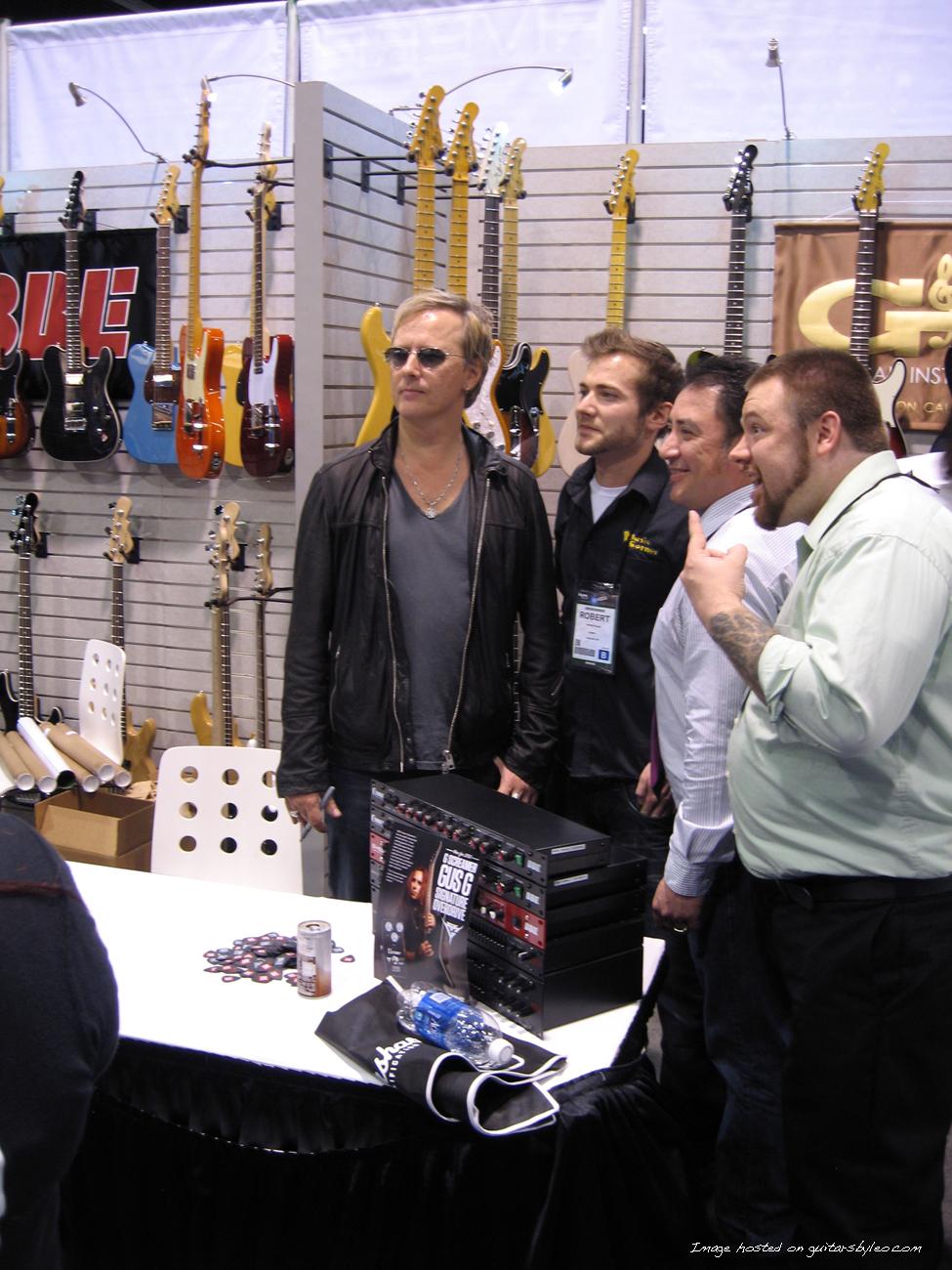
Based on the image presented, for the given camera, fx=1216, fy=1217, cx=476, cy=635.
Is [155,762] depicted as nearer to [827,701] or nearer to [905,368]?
[905,368]

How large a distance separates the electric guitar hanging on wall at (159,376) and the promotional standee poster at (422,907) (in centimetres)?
283

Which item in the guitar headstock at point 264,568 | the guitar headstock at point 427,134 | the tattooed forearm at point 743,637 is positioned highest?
the guitar headstock at point 427,134

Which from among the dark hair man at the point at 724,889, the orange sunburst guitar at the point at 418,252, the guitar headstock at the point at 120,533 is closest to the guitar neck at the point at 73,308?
the guitar headstock at the point at 120,533

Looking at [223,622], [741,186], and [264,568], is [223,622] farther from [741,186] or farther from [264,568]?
[741,186]

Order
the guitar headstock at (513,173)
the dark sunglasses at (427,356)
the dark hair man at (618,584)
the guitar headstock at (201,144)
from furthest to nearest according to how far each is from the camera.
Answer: the guitar headstock at (201,144) < the guitar headstock at (513,173) < the dark hair man at (618,584) < the dark sunglasses at (427,356)

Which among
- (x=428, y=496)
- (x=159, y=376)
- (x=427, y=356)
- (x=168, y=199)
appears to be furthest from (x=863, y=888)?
(x=168, y=199)

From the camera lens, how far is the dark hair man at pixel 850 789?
1669mm

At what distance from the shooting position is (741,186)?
3.62m

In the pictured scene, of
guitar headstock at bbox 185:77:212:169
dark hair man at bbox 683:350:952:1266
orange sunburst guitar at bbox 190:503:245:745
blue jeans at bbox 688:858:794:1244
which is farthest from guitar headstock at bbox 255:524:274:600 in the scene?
dark hair man at bbox 683:350:952:1266

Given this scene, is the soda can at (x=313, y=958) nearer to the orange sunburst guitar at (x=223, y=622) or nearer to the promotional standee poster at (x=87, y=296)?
the orange sunburst guitar at (x=223, y=622)

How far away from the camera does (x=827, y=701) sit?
1.66m

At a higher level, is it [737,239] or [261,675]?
[737,239]

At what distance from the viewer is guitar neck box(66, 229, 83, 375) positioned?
177 inches

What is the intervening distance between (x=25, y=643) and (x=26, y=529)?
45 cm
